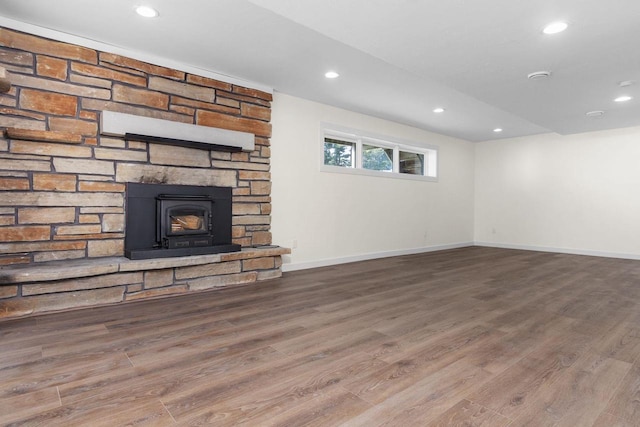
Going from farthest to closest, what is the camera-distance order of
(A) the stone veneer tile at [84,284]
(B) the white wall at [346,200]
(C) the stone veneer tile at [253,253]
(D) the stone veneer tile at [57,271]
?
(B) the white wall at [346,200], (C) the stone veneer tile at [253,253], (A) the stone veneer tile at [84,284], (D) the stone veneer tile at [57,271]

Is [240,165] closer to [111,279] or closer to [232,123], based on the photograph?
[232,123]

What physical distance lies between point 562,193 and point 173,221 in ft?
24.0

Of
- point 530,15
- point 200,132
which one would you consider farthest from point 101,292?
point 530,15

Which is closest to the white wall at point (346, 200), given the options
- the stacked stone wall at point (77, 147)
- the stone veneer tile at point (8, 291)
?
the stacked stone wall at point (77, 147)

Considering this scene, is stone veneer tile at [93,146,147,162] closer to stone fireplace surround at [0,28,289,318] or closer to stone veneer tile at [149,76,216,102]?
stone fireplace surround at [0,28,289,318]

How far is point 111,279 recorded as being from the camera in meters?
3.23

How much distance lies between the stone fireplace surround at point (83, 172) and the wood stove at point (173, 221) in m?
0.09

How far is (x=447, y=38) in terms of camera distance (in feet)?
9.33

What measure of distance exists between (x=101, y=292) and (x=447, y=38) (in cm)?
368

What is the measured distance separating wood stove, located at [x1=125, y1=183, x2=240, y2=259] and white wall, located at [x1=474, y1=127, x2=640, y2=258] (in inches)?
258

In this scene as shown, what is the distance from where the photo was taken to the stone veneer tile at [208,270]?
3673mm

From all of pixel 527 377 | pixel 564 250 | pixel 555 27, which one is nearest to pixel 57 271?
pixel 527 377

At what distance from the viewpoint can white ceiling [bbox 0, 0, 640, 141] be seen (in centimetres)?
247

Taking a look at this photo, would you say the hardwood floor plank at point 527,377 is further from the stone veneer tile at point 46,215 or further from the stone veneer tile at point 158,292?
the stone veneer tile at point 46,215
